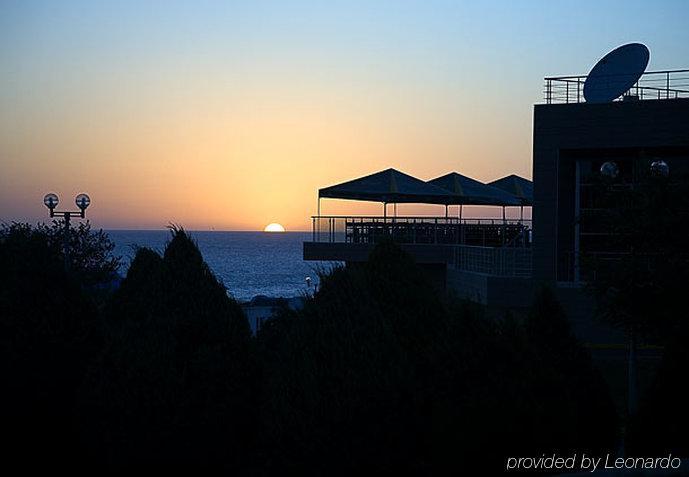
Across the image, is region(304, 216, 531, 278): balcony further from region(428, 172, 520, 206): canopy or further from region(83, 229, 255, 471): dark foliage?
region(83, 229, 255, 471): dark foliage

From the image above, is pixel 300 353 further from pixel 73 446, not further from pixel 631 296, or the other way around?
pixel 631 296

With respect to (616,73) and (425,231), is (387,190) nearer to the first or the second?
(425,231)

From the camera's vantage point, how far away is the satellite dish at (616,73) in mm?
20891

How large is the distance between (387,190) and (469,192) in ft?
11.5

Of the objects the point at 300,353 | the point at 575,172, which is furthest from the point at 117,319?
the point at 575,172

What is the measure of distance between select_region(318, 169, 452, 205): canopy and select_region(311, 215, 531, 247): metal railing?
728 millimetres

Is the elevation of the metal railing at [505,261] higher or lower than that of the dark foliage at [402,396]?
higher

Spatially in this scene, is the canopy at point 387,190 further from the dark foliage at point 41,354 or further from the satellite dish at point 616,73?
the dark foliage at point 41,354

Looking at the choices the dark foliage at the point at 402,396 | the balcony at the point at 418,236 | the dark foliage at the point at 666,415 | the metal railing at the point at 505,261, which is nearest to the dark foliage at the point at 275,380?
the dark foliage at the point at 402,396

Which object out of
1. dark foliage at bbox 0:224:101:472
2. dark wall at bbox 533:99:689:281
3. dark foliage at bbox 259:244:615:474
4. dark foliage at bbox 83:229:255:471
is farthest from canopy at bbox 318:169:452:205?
dark foliage at bbox 259:244:615:474

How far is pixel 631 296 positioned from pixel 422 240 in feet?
49.9

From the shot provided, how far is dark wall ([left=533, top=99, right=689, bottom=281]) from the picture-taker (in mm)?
19469

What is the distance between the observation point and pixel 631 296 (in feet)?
44.0

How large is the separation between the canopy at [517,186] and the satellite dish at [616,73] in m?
14.4
